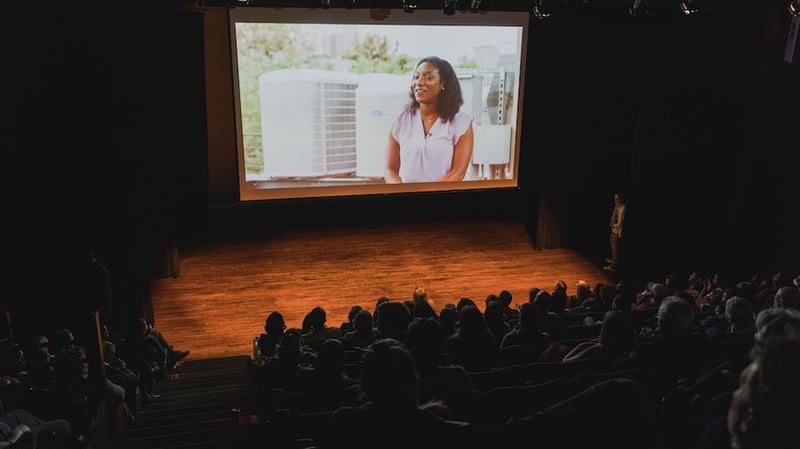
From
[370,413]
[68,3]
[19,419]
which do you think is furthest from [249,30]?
[370,413]

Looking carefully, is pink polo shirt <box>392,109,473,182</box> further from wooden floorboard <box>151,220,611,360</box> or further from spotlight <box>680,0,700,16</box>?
spotlight <box>680,0,700,16</box>

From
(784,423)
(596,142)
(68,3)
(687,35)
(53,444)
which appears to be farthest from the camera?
(596,142)

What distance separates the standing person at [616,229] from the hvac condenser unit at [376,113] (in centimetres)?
350

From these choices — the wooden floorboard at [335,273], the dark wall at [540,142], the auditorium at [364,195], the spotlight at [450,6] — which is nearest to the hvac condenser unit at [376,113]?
the auditorium at [364,195]

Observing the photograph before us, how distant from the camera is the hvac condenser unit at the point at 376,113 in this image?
9.04 meters

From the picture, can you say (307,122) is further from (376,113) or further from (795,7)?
(795,7)

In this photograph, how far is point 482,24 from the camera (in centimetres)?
908

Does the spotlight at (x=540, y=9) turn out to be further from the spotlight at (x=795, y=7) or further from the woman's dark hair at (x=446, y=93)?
the spotlight at (x=795, y=7)

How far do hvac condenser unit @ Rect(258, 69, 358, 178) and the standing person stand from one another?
398cm

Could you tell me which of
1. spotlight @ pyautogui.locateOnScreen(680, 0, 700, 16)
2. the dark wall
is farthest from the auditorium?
spotlight @ pyautogui.locateOnScreen(680, 0, 700, 16)

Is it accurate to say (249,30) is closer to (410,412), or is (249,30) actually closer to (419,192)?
(419,192)

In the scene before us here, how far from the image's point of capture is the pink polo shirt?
30.5 feet

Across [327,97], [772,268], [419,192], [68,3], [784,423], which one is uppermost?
[68,3]

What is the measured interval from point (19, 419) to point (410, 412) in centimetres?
287
